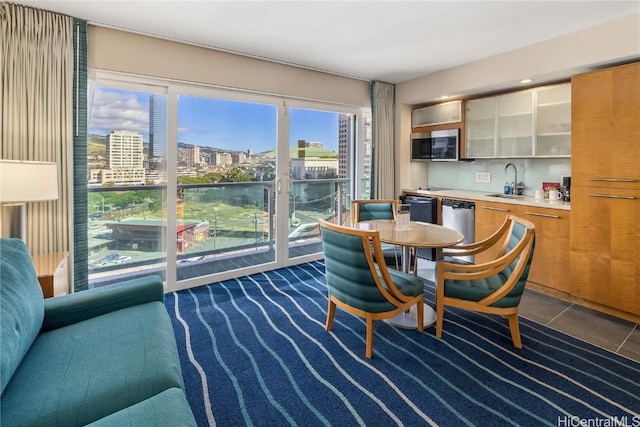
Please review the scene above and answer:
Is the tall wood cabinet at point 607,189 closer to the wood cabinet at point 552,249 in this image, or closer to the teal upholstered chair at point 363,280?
the wood cabinet at point 552,249

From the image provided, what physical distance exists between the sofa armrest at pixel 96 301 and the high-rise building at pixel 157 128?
1.62 metres

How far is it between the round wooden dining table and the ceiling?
5.60 feet

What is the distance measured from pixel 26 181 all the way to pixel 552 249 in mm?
4277

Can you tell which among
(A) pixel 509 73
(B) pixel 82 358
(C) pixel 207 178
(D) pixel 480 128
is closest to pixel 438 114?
(D) pixel 480 128

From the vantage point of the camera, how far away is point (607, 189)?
2938mm

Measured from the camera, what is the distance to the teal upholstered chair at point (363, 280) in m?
2.16

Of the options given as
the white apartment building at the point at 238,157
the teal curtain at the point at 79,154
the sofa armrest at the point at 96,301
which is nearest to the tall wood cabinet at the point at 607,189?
the white apartment building at the point at 238,157

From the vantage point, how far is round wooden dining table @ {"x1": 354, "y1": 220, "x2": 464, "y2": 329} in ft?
8.20

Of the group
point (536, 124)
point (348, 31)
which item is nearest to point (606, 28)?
point (536, 124)

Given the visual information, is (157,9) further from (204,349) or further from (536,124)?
(536,124)

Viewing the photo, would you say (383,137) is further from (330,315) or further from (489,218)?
(330,315)

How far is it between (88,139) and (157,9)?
1238mm

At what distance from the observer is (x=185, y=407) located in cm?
118

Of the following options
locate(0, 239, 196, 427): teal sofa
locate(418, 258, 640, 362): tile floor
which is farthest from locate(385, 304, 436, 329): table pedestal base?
locate(0, 239, 196, 427): teal sofa
